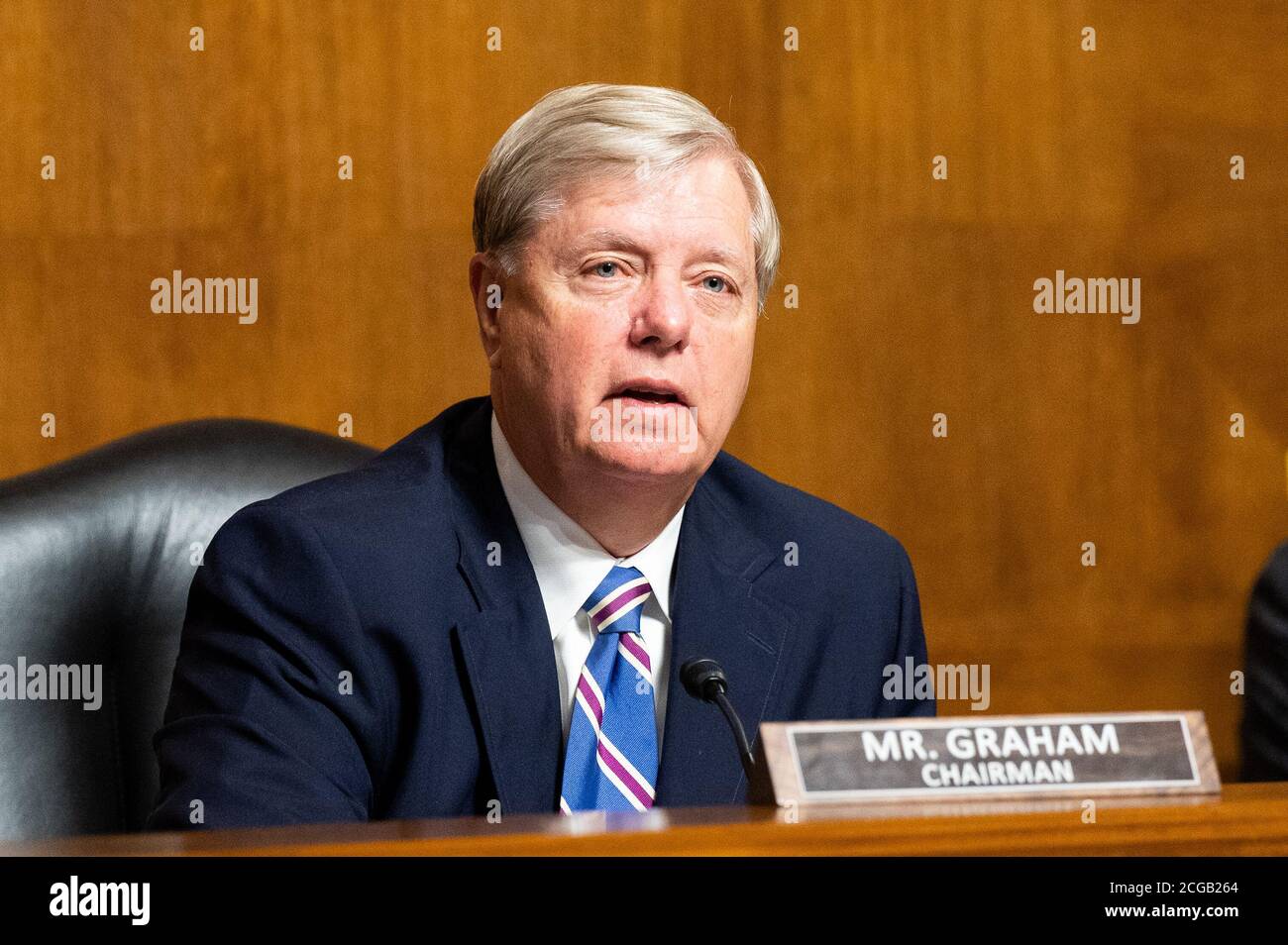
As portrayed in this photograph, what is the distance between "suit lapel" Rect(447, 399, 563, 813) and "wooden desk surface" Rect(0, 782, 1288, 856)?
1.63 feet

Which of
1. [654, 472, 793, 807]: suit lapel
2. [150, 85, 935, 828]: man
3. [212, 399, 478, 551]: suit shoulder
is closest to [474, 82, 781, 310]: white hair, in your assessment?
[150, 85, 935, 828]: man

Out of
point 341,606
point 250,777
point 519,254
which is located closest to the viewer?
point 250,777

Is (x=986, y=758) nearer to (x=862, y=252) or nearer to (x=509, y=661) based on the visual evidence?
(x=509, y=661)

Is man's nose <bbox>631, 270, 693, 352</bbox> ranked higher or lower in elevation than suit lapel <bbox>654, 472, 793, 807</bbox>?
higher

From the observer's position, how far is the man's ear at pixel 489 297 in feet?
5.32

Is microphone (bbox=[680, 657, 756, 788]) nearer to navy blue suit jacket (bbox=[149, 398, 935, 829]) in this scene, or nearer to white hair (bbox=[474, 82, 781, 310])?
navy blue suit jacket (bbox=[149, 398, 935, 829])

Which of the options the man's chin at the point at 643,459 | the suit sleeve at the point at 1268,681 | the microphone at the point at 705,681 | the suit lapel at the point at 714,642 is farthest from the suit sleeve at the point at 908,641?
the suit sleeve at the point at 1268,681

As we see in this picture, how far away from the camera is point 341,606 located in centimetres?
141

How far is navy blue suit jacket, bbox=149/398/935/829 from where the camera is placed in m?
1.35

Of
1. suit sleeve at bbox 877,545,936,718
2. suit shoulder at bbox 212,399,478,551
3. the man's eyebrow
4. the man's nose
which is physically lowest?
suit sleeve at bbox 877,545,936,718

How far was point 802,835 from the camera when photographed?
0.83m

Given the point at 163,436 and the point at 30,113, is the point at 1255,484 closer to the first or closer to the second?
the point at 163,436
